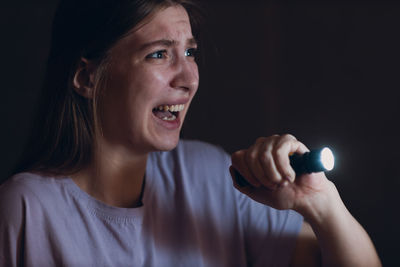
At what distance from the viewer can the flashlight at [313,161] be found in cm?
69

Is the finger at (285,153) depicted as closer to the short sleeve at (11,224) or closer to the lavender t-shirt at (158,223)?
the lavender t-shirt at (158,223)

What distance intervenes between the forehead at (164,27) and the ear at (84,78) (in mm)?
143

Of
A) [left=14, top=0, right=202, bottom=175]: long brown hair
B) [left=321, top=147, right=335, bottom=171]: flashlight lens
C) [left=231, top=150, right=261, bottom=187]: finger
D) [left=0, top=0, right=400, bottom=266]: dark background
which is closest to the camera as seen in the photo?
[left=321, top=147, right=335, bottom=171]: flashlight lens

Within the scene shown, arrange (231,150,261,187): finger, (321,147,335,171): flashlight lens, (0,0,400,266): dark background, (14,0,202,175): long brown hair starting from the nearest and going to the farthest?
A: (321,147,335,171): flashlight lens, (231,150,261,187): finger, (14,0,202,175): long brown hair, (0,0,400,266): dark background

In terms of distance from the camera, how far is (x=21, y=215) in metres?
0.89

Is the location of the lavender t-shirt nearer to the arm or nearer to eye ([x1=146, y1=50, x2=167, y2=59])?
the arm

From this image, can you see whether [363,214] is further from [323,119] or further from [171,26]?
[171,26]

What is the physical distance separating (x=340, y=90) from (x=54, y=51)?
2.81 feet

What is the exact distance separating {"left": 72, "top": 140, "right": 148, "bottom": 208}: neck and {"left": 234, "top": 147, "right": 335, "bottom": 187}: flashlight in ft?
1.49

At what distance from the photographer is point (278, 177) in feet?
2.49

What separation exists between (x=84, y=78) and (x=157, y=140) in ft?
0.81

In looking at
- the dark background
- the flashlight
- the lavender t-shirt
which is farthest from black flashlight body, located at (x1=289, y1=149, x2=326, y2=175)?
the dark background

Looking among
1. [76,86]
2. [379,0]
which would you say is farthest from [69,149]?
[379,0]

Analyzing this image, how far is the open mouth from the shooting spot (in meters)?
1.03
